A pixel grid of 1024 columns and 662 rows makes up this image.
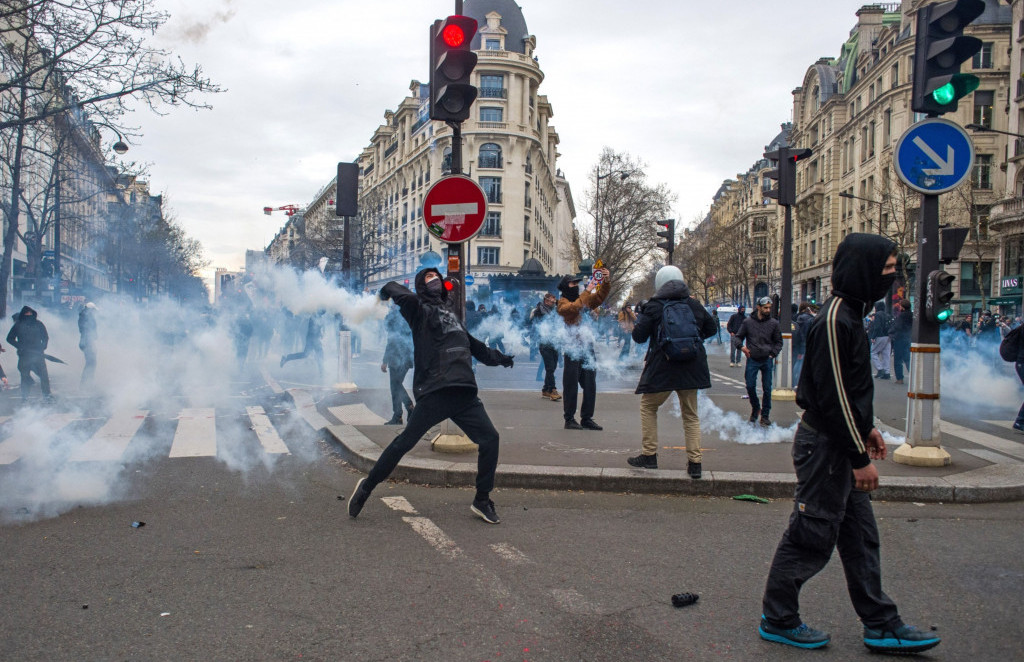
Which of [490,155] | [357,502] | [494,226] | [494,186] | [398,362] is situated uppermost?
[490,155]

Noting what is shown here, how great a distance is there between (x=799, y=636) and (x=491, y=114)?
5834cm

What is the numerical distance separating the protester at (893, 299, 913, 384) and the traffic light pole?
906 centimetres

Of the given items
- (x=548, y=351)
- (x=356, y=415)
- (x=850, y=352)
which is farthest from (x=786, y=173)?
(x=850, y=352)

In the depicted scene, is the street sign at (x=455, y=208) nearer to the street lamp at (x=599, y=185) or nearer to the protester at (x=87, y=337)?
the protester at (x=87, y=337)

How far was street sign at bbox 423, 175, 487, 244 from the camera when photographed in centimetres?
695

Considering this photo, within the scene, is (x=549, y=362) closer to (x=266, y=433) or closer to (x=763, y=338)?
(x=763, y=338)

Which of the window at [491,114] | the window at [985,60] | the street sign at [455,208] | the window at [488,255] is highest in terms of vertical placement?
the window at [491,114]

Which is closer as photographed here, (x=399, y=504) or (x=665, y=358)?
(x=399, y=504)

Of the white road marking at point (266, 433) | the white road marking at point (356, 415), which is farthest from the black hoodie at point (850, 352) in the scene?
the white road marking at point (356, 415)

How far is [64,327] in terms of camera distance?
77.8 ft

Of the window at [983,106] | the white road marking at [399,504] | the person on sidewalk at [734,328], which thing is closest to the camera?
the white road marking at [399,504]

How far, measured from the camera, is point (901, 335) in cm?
1507

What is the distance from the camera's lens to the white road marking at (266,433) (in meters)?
7.87

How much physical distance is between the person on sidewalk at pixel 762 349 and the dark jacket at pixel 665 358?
3548mm
